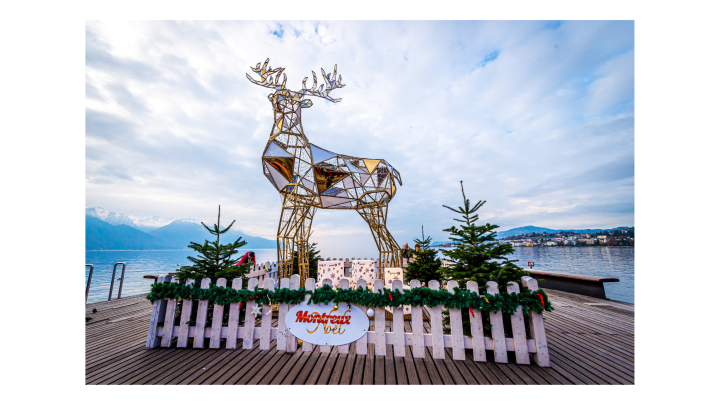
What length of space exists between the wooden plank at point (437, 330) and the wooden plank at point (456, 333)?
0.45ft

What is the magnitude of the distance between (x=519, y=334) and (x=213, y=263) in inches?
175

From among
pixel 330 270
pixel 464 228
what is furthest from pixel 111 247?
pixel 464 228

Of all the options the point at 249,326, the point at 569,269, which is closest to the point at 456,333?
the point at 249,326

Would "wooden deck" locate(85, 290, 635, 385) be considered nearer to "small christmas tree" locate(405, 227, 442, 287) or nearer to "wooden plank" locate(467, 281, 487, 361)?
"wooden plank" locate(467, 281, 487, 361)

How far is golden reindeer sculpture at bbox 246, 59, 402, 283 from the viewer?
210 inches

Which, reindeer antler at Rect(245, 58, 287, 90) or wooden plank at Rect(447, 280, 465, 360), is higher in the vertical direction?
reindeer antler at Rect(245, 58, 287, 90)

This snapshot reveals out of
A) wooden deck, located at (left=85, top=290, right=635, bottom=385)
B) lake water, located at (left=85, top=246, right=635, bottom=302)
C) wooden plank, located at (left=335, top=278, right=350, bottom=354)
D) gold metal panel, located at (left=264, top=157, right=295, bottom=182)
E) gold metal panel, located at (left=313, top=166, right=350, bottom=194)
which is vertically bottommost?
lake water, located at (left=85, top=246, right=635, bottom=302)

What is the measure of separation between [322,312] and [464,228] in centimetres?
232

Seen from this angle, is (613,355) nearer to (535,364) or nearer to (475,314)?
(535,364)

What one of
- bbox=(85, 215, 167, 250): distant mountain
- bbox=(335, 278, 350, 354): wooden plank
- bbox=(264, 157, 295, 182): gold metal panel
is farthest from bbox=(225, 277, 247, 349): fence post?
bbox=(85, 215, 167, 250): distant mountain

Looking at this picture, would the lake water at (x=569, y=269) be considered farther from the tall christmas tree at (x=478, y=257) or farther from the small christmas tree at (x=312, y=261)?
the small christmas tree at (x=312, y=261)

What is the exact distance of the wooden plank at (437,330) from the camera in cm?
279

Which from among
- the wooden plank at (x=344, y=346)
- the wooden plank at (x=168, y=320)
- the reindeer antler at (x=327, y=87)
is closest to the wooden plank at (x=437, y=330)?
the wooden plank at (x=344, y=346)

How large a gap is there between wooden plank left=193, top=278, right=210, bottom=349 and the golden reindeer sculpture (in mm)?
2240
